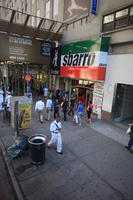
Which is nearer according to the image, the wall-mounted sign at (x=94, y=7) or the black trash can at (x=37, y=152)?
the black trash can at (x=37, y=152)

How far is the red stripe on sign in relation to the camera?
404 inches

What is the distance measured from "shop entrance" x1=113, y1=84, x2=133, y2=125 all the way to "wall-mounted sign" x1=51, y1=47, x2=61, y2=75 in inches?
298

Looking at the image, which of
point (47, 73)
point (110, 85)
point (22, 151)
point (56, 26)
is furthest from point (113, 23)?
point (47, 73)

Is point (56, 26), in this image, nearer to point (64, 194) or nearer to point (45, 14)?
point (45, 14)

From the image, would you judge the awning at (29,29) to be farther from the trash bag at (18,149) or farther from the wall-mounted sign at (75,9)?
the trash bag at (18,149)

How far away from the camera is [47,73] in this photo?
64.4ft

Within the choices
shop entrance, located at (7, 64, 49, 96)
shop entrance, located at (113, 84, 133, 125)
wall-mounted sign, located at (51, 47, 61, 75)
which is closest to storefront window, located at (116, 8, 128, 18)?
shop entrance, located at (113, 84, 133, 125)

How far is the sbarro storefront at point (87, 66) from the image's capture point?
10.2m

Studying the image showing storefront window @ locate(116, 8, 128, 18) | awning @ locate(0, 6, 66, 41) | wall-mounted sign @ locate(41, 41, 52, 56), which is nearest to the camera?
storefront window @ locate(116, 8, 128, 18)

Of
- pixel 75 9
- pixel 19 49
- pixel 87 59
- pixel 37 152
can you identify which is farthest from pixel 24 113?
pixel 75 9

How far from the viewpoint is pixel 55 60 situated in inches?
614

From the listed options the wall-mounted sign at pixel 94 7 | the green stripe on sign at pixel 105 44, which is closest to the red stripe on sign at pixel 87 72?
the green stripe on sign at pixel 105 44

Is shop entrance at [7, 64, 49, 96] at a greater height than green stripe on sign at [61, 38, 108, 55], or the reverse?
green stripe on sign at [61, 38, 108, 55]

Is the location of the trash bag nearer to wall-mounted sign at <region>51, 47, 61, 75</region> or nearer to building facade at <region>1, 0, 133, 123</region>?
building facade at <region>1, 0, 133, 123</region>
